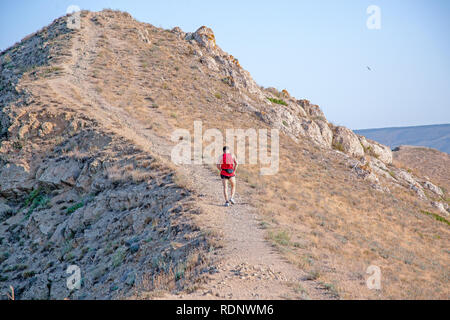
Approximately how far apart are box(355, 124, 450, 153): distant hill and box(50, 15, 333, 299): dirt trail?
112836 millimetres

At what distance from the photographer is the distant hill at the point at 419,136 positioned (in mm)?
117425

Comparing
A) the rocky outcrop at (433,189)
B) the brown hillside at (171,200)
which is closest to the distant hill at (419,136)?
the rocky outcrop at (433,189)

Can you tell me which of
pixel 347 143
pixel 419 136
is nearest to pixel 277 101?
pixel 347 143

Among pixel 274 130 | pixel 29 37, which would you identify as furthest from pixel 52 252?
pixel 29 37

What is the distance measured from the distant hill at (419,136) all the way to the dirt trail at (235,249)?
113m

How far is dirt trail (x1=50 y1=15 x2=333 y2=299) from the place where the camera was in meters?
6.83

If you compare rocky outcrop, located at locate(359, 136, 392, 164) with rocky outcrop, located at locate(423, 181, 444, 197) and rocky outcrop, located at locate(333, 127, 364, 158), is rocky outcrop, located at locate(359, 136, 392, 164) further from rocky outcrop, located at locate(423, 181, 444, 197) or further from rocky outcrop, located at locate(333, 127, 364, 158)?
rocky outcrop, located at locate(423, 181, 444, 197)

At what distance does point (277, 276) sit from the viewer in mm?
7539

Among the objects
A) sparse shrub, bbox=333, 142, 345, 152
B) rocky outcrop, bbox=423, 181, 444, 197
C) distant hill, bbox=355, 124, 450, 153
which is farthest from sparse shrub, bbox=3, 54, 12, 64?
distant hill, bbox=355, 124, 450, 153

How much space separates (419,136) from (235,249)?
137 m

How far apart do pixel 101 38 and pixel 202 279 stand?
103 feet

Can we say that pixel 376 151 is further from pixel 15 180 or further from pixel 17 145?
pixel 15 180

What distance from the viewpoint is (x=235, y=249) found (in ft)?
28.6
